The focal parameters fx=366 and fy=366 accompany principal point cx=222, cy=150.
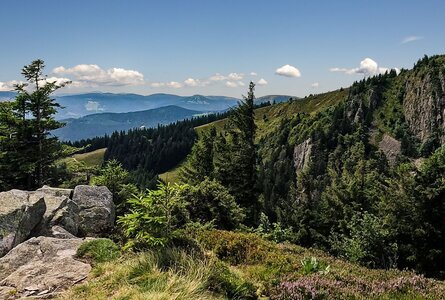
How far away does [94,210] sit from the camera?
61.7 ft

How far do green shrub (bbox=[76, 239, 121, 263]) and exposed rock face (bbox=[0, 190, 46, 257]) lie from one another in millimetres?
4425

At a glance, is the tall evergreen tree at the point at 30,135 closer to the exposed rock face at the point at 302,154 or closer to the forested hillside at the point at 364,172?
the forested hillside at the point at 364,172

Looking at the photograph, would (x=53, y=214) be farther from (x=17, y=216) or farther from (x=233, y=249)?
(x=233, y=249)

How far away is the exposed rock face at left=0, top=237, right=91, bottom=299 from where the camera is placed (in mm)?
8086

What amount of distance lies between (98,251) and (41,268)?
57.8 inches

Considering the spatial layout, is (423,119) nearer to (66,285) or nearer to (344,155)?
(344,155)

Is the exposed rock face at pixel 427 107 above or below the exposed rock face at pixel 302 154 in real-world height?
above

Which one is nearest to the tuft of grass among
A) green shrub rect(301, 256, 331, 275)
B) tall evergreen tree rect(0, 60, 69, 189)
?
green shrub rect(301, 256, 331, 275)

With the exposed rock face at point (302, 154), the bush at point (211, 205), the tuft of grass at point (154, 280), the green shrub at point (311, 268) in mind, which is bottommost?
the exposed rock face at point (302, 154)

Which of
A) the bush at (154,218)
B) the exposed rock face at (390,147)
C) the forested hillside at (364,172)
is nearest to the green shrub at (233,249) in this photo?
the bush at (154,218)

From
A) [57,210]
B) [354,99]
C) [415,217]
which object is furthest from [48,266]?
[354,99]

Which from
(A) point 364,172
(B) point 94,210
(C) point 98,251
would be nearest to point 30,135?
(B) point 94,210

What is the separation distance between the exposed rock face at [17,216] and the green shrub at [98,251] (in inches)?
174

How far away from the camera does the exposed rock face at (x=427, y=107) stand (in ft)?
425
